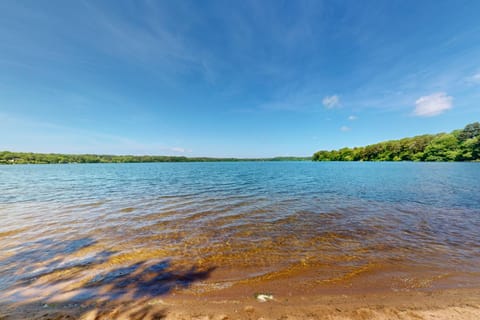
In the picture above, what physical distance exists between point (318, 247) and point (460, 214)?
360 inches

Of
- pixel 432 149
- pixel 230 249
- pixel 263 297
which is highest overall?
pixel 432 149

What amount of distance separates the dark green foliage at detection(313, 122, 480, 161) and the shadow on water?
101509 millimetres

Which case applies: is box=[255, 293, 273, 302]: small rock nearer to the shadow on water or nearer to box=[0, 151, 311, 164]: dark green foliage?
the shadow on water

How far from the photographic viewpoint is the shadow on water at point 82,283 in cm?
336

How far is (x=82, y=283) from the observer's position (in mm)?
4262

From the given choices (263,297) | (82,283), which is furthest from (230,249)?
(82,283)

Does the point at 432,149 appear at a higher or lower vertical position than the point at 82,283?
higher

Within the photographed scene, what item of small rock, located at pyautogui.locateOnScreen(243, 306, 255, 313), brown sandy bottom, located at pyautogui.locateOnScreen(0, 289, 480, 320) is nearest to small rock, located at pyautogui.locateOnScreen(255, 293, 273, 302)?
brown sandy bottom, located at pyautogui.locateOnScreen(0, 289, 480, 320)

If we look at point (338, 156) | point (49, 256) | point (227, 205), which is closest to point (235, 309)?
point (49, 256)

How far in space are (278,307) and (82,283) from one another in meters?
4.62

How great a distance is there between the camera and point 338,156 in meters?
133

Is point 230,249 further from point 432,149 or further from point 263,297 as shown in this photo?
point 432,149

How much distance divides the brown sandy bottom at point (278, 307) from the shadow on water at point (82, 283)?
2 centimetres

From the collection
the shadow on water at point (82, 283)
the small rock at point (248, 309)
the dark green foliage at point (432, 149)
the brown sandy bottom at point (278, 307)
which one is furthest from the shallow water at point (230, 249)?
the dark green foliage at point (432, 149)
